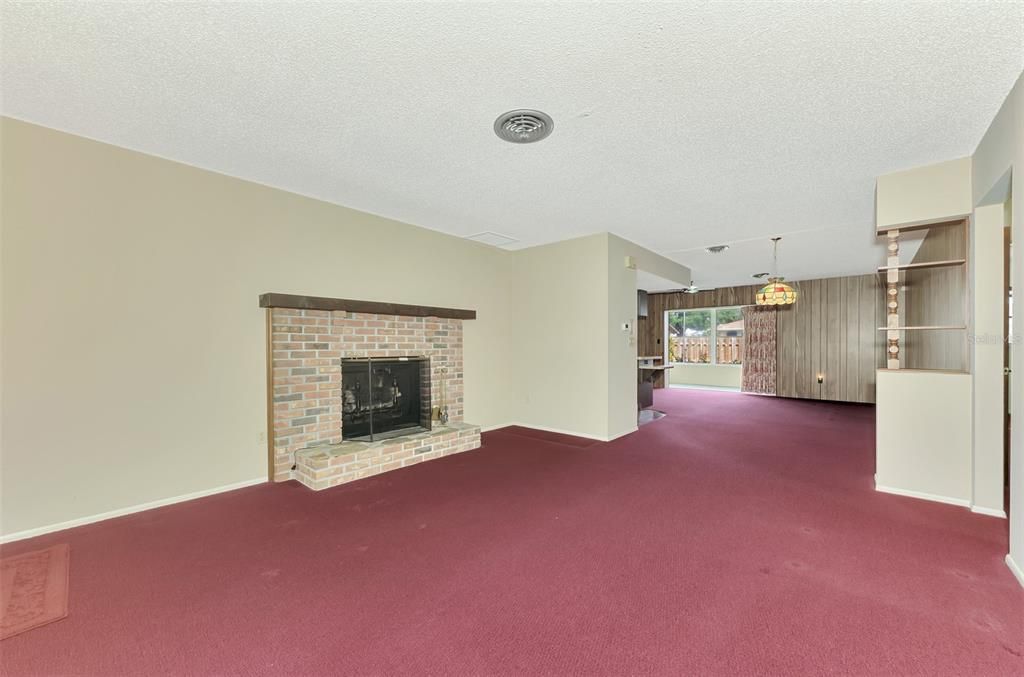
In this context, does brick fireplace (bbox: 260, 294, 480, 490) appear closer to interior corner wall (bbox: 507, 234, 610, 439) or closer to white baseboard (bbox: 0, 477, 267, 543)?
white baseboard (bbox: 0, 477, 267, 543)

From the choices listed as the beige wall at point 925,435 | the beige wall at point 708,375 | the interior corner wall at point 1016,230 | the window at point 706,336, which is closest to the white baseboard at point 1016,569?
the interior corner wall at point 1016,230

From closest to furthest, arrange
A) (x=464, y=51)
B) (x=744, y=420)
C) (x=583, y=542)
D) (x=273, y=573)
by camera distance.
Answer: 1. (x=464, y=51)
2. (x=273, y=573)
3. (x=583, y=542)
4. (x=744, y=420)

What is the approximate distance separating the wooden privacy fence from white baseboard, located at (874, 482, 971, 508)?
7647mm

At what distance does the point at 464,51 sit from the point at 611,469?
3.43m

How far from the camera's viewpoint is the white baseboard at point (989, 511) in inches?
109

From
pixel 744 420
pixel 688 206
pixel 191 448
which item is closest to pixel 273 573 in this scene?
pixel 191 448

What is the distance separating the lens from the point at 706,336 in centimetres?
1108

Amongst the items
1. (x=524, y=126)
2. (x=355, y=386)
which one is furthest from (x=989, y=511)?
(x=355, y=386)

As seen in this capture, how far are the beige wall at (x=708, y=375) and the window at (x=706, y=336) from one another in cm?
15

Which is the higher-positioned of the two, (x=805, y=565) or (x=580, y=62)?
(x=580, y=62)

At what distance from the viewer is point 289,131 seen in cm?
258

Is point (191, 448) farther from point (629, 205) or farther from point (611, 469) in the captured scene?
→ point (629, 205)

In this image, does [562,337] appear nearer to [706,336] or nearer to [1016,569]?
[1016,569]

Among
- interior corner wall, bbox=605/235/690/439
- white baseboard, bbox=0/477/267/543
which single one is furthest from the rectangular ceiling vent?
white baseboard, bbox=0/477/267/543
